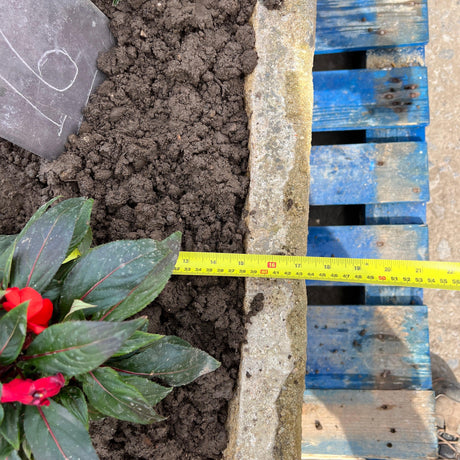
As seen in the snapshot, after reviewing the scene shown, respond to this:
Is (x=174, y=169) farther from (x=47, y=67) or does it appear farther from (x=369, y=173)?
(x=369, y=173)

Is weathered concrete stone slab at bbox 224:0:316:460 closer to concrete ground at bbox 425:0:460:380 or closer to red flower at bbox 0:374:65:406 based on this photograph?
red flower at bbox 0:374:65:406

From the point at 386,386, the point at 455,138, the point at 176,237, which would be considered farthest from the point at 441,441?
the point at 176,237

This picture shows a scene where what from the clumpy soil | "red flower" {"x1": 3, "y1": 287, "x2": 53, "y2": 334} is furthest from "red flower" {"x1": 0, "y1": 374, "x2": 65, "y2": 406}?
the clumpy soil

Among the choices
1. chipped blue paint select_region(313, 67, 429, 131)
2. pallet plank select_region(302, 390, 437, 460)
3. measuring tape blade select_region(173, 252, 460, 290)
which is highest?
chipped blue paint select_region(313, 67, 429, 131)

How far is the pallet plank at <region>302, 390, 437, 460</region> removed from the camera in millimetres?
2291

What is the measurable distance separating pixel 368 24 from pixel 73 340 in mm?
2361

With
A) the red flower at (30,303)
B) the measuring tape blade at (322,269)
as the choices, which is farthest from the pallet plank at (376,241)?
the red flower at (30,303)

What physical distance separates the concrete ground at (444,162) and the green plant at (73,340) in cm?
228

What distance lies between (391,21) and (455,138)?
3.99ft

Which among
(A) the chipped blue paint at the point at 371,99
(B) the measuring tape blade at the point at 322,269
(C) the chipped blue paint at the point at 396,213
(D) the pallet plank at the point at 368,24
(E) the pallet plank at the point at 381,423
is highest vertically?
(D) the pallet plank at the point at 368,24

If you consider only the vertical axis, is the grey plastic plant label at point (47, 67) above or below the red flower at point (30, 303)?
above

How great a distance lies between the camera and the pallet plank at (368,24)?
234 cm

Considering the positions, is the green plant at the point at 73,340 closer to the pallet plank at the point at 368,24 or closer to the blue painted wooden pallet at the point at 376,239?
the blue painted wooden pallet at the point at 376,239

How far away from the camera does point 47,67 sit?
1.85 m
